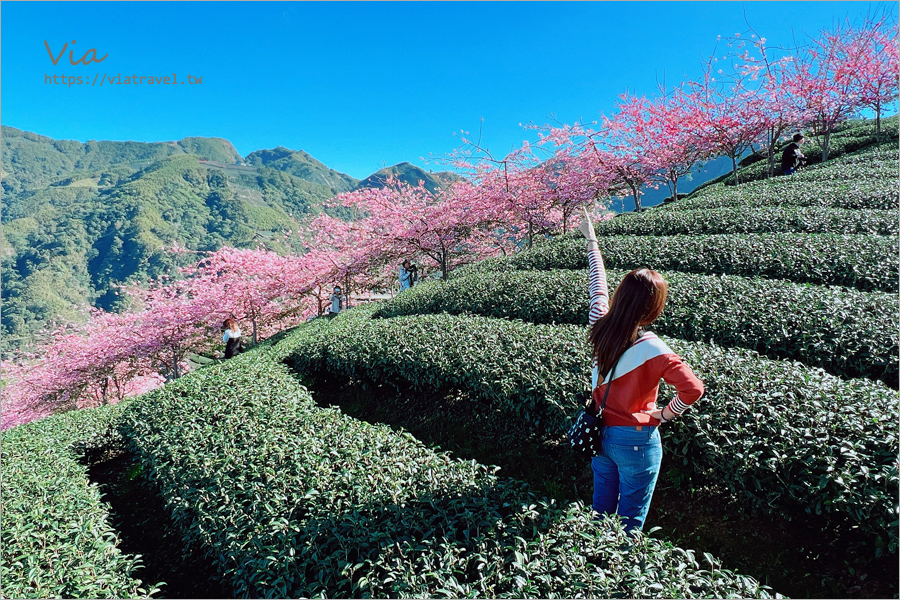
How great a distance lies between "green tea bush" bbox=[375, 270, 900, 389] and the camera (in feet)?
14.2

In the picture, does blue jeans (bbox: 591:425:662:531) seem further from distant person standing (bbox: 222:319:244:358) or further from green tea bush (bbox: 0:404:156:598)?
distant person standing (bbox: 222:319:244:358)

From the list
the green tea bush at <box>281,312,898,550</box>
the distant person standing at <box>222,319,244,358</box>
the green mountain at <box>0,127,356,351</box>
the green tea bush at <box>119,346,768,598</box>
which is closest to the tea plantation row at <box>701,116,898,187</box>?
the green tea bush at <box>281,312,898,550</box>

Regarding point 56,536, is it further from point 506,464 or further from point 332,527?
point 506,464

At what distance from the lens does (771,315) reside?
16.1 feet

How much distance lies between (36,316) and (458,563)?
95.0 meters

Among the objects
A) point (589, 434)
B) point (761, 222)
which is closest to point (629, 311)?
point (589, 434)

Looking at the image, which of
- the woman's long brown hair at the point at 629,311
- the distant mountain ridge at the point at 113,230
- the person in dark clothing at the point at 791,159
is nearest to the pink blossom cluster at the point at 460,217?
the person in dark clothing at the point at 791,159

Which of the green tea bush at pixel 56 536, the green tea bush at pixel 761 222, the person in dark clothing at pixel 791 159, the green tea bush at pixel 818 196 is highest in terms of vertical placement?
the person in dark clothing at pixel 791 159

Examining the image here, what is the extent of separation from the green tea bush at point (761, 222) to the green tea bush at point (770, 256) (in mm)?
795

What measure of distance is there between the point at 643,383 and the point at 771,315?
3.65 metres

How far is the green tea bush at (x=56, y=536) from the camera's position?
9.11 ft

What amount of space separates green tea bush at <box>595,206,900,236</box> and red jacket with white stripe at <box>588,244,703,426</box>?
25.3ft

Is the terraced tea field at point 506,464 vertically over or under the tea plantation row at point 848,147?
under

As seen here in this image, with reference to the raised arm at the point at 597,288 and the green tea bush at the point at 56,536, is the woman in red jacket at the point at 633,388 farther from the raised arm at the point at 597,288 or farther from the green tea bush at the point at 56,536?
the green tea bush at the point at 56,536
